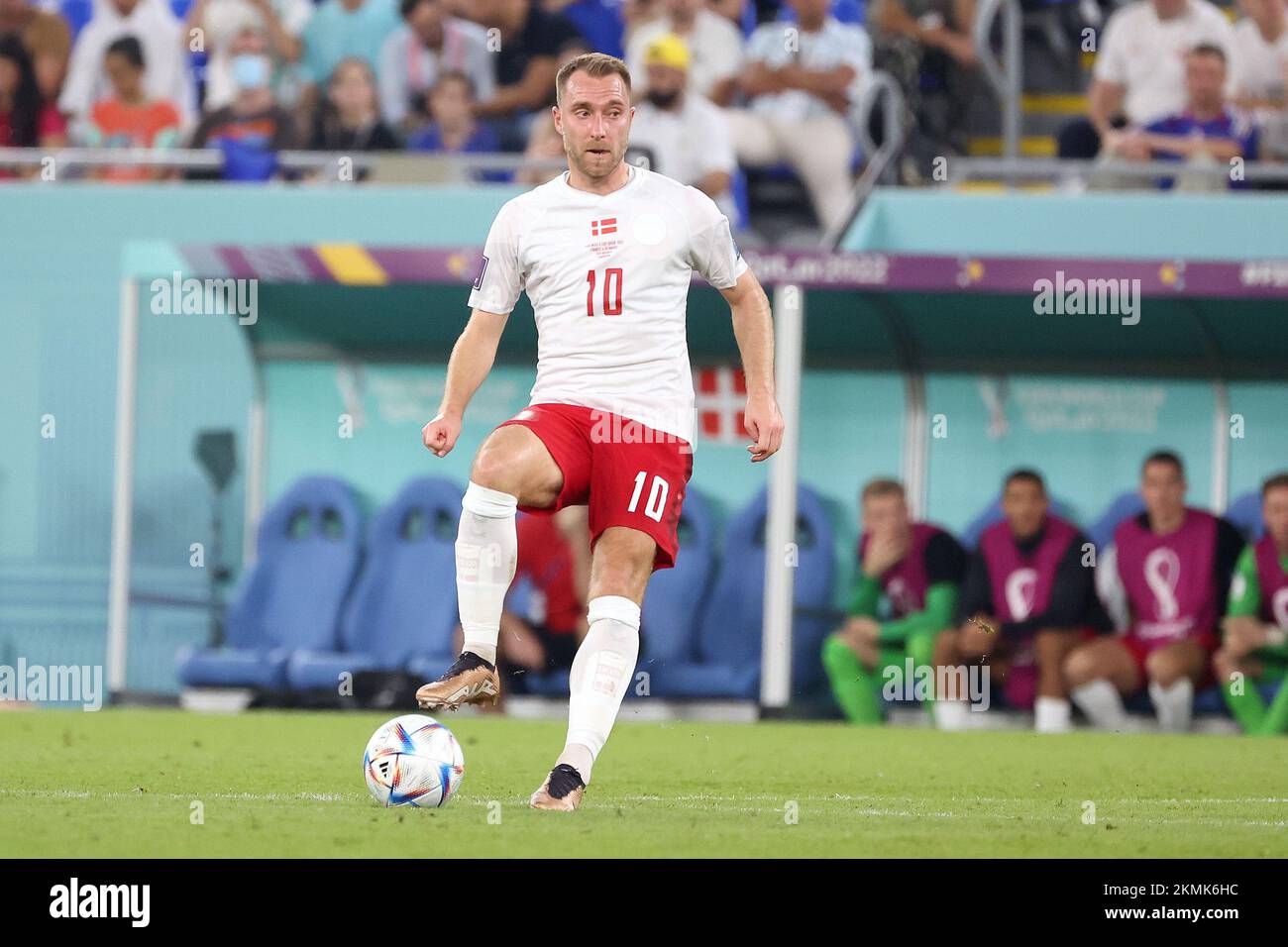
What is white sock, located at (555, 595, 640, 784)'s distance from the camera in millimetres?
6008

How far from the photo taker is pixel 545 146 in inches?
543

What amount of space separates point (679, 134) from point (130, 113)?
3987 millimetres

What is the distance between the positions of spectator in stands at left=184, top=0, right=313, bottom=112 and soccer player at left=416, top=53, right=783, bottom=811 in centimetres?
855

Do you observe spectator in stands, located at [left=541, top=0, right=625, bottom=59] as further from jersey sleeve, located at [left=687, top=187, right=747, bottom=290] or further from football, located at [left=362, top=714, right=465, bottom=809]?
football, located at [left=362, top=714, right=465, bottom=809]

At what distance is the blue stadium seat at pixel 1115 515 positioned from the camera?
12.1m

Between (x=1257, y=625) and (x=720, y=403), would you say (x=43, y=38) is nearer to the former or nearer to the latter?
(x=720, y=403)

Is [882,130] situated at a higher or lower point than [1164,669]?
higher

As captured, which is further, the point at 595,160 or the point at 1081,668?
the point at 1081,668

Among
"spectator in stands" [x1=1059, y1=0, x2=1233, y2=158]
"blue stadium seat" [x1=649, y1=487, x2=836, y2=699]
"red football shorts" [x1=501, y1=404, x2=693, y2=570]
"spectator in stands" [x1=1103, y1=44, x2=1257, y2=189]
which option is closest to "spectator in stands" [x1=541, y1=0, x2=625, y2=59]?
"spectator in stands" [x1=1059, y1=0, x2=1233, y2=158]

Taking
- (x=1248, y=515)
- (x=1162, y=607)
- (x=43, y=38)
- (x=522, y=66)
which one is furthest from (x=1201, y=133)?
(x=43, y=38)

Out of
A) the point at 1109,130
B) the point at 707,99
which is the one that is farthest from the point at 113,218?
the point at 1109,130

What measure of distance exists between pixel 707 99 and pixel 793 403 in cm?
280

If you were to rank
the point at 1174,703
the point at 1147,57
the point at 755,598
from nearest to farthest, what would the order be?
the point at 1174,703 < the point at 755,598 < the point at 1147,57

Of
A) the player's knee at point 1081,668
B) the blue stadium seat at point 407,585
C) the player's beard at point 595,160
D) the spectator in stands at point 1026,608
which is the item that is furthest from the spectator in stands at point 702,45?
the player's beard at point 595,160
